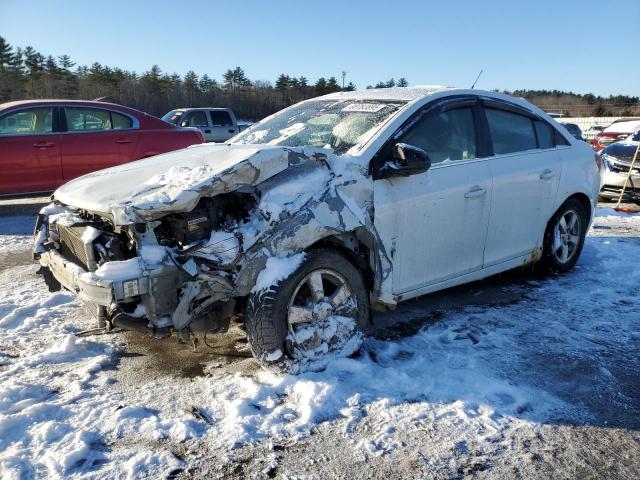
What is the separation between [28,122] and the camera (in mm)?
8234

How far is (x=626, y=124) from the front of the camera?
1438 cm

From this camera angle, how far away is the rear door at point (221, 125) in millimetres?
19703

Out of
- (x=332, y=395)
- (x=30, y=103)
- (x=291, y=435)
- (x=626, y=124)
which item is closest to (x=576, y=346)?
(x=332, y=395)

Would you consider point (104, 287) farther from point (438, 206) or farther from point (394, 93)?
point (394, 93)

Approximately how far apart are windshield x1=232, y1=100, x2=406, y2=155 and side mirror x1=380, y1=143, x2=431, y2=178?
0.82 feet

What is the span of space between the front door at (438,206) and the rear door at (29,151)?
6.25m

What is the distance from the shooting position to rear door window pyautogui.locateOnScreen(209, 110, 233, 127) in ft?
65.0

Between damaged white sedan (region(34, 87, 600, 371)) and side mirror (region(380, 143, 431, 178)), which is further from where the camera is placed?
side mirror (region(380, 143, 431, 178))

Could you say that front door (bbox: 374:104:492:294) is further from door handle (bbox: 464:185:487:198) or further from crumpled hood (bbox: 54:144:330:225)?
crumpled hood (bbox: 54:144:330:225)

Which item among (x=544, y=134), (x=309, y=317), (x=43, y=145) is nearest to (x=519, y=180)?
(x=544, y=134)

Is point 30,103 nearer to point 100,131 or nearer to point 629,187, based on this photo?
point 100,131

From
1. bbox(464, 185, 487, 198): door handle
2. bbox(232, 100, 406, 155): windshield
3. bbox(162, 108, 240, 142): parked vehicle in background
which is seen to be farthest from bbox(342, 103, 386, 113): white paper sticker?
bbox(162, 108, 240, 142): parked vehicle in background

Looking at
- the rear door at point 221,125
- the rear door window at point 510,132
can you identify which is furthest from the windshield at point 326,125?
the rear door at point 221,125

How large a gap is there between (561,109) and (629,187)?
1247 inches
